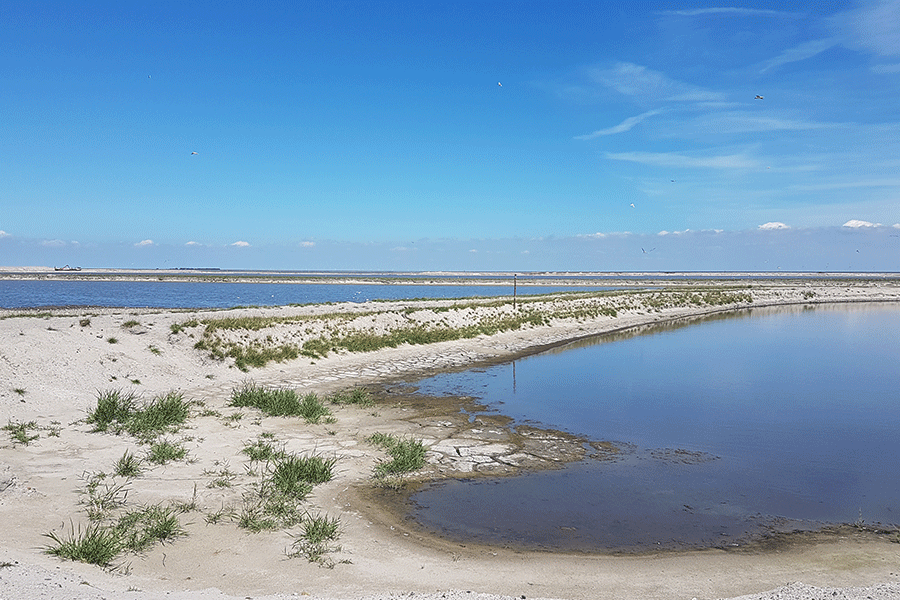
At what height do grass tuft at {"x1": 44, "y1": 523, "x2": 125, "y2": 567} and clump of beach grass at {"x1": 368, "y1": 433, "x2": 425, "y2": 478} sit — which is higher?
grass tuft at {"x1": 44, "y1": 523, "x2": 125, "y2": 567}

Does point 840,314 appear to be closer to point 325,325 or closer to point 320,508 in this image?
point 325,325

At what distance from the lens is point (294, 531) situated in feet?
30.0

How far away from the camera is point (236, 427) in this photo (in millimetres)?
15125

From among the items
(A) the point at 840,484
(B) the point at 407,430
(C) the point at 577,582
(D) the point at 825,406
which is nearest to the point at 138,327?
(B) the point at 407,430

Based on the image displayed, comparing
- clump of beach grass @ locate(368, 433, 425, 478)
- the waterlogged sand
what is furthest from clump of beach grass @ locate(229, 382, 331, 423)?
clump of beach grass @ locate(368, 433, 425, 478)

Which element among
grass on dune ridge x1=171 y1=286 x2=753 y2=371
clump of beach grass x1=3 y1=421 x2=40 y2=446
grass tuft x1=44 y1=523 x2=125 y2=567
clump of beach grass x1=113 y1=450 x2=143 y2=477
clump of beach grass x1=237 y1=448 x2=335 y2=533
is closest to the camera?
grass tuft x1=44 y1=523 x2=125 y2=567

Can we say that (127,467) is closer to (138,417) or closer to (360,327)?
(138,417)

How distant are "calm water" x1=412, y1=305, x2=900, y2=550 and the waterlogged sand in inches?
30.6

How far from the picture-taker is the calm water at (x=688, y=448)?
10.1 meters

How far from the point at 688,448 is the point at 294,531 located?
10201mm

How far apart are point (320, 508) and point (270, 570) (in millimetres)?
2387

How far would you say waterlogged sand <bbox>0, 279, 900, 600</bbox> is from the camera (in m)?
7.46

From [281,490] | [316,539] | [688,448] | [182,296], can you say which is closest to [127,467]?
[281,490]

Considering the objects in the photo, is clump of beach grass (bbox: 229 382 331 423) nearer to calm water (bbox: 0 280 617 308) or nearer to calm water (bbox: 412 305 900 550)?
calm water (bbox: 412 305 900 550)
